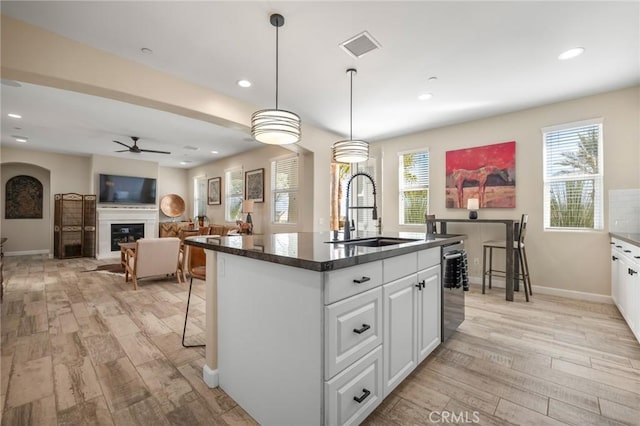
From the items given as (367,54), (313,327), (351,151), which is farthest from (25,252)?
(313,327)

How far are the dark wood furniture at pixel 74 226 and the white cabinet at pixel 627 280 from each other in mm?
10079

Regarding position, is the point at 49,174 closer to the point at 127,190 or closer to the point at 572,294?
the point at 127,190

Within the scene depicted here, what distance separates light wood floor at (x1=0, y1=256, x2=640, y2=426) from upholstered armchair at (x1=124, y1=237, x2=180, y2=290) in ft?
3.20

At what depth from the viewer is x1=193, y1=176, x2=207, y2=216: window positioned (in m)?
9.06

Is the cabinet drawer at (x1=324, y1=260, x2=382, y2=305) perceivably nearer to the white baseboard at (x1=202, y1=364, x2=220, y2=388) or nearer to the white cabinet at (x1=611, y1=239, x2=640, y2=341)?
the white baseboard at (x1=202, y1=364, x2=220, y2=388)

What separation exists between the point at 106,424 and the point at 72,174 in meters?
8.64

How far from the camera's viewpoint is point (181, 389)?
6.21ft

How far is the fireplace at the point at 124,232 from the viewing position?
764 centimetres

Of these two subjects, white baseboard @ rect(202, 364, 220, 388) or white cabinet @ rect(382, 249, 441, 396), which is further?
white baseboard @ rect(202, 364, 220, 388)

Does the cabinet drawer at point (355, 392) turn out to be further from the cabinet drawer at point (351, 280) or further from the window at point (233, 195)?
the window at point (233, 195)

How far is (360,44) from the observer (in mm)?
2648

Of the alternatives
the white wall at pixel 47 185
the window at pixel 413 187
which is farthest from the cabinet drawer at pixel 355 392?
the white wall at pixel 47 185

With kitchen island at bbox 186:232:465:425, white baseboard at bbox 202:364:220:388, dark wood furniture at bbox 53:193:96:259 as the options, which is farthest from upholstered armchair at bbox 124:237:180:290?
dark wood furniture at bbox 53:193:96:259

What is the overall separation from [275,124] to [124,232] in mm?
7662
